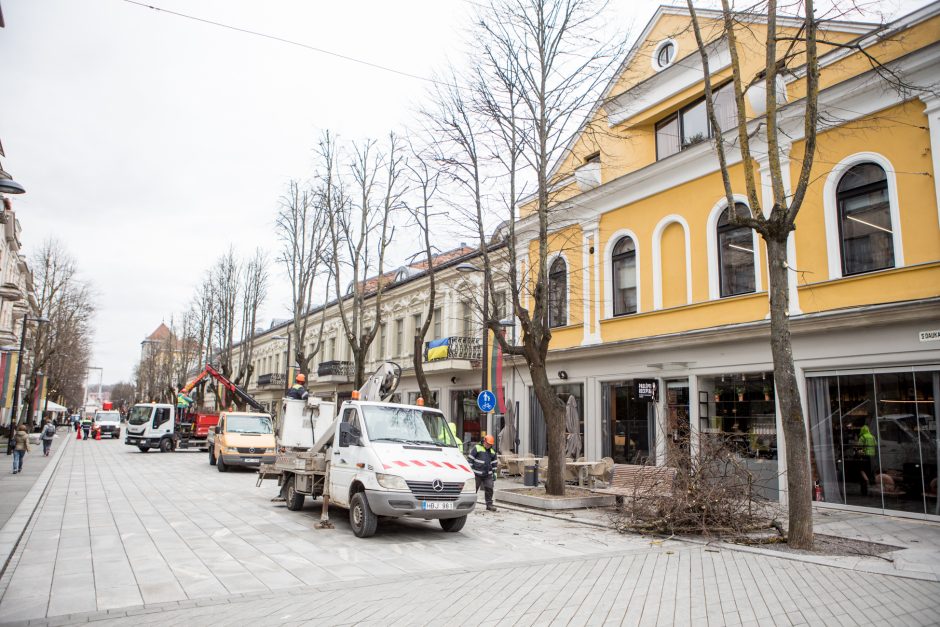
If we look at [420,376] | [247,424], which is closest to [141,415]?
[247,424]

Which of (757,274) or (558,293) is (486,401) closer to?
(558,293)

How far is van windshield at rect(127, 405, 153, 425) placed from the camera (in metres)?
35.2

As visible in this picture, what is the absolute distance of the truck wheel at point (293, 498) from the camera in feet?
40.4

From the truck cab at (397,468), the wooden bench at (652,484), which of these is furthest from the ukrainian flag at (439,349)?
the truck cab at (397,468)

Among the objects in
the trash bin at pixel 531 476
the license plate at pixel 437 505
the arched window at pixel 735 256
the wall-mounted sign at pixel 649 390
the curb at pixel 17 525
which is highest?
the arched window at pixel 735 256

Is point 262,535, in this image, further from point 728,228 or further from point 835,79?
point 835,79

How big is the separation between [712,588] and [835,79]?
12.4 meters

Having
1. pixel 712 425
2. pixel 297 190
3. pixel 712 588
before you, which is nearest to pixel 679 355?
pixel 712 425

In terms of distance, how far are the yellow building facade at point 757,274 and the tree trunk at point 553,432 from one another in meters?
2.76

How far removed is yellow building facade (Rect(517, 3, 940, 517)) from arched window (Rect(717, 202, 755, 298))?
0.14 feet

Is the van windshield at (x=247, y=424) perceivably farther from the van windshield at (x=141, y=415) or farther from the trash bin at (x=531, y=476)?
the van windshield at (x=141, y=415)

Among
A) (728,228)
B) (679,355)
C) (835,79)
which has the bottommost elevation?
(679,355)

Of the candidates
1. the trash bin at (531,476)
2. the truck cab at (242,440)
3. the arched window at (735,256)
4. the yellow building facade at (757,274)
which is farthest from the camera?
the truck cab at (242,440)

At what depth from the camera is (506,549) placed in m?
9.16
